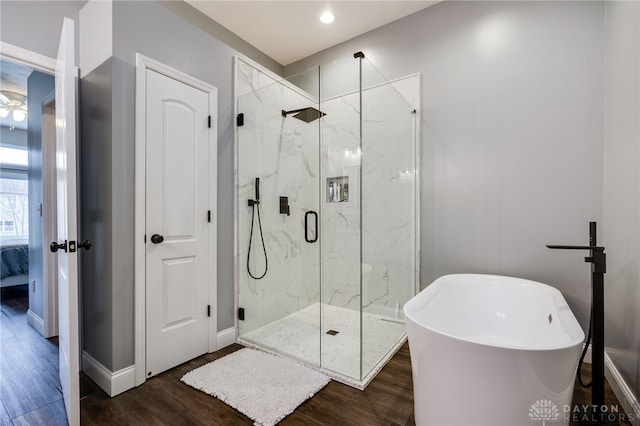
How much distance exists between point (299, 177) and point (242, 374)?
6.01ft

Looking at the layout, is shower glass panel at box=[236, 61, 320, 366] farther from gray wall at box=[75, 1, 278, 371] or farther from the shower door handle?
gray wall at box=[75, 1, 278, 371]

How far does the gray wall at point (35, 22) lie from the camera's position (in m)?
1.90

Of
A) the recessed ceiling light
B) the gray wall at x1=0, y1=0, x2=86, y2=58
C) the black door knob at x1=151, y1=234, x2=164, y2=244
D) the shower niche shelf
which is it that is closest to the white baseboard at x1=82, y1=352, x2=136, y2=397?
the black door knob at x1=151, y1=234, x2=164, y2=244

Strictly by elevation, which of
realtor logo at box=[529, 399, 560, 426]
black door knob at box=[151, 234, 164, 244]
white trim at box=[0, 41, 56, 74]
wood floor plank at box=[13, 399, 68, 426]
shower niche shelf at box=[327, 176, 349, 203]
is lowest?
wood floor plank at box=[13, 399, 68, 426]

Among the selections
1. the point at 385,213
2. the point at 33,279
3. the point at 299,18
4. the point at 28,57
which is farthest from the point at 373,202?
the point at 33,279

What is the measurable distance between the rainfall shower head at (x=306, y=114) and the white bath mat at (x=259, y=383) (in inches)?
84.8

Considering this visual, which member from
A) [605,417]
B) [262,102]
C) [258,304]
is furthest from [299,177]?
[605,417]

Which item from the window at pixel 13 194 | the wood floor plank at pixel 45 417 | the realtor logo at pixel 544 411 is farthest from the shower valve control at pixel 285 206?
the window at pixel 13 194

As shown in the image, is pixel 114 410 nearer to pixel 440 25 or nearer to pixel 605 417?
pixel 605 417

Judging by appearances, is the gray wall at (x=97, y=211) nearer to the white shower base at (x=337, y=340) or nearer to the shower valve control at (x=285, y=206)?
the white shower base at (x=337, y=340)

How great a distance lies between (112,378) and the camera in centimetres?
188

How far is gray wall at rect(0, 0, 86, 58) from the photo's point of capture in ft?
6.23

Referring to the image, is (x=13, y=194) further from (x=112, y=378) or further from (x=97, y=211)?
(x=112, y=378)

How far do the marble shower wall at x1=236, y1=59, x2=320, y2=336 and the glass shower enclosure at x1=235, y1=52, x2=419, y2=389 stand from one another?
0.01 meters
